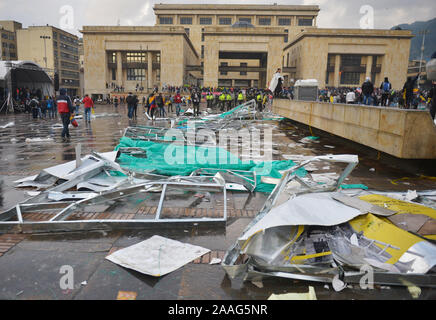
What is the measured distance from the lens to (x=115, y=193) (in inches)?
176

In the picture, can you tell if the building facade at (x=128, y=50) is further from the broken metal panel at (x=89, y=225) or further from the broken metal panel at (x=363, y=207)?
the broken metal panel at (x=363, y=207)

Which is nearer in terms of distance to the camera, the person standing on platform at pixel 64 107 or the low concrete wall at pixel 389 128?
the low concrete wall at pixel 389 128

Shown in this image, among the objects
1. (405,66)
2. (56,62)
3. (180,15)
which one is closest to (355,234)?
(405,66)

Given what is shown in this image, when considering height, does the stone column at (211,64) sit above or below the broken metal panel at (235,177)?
above

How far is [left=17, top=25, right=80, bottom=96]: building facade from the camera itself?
268 feet

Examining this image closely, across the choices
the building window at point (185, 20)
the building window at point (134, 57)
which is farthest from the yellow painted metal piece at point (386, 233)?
the building window at point (185, 20)

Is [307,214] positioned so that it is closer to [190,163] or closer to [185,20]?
[190,163]

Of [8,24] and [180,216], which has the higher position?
[8,24]

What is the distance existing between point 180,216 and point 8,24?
10580 cm

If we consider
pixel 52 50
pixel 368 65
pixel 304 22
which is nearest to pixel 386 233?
pixel 368 65

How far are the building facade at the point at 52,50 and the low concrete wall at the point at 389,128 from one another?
80.4m

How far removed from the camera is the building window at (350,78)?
218ft

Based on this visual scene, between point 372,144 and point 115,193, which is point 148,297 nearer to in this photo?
point 115,193

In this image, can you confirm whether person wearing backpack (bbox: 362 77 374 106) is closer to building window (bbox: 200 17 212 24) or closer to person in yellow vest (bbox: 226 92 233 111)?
person in yellow vest (bbox: 226 92 233 111)
